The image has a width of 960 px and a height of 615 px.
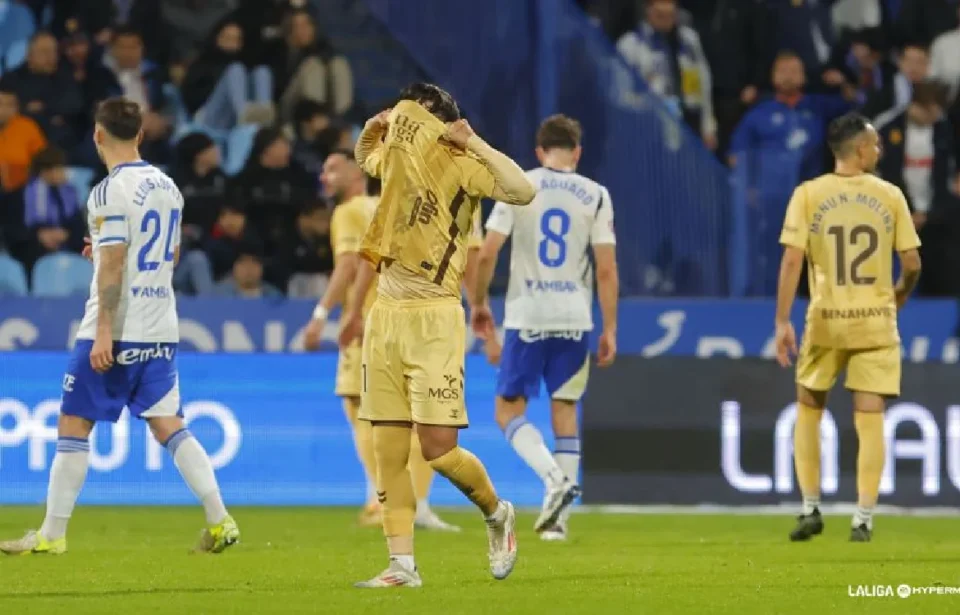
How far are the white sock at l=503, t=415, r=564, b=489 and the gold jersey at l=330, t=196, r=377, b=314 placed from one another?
1.32m

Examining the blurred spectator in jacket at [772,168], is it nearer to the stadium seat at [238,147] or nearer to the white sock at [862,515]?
the stadium seat at [238,147]

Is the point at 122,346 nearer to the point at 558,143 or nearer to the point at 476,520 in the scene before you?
the point at 558,143

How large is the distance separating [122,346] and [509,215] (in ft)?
8.77

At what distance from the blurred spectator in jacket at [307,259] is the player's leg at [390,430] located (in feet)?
27.3

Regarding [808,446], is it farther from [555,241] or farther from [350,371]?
[350,371]

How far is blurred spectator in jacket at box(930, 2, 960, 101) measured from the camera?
20.2 meters

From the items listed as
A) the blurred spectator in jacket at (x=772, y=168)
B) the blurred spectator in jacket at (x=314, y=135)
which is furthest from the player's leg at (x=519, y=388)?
the blurred spectator in jacket at (x=314, y=135)

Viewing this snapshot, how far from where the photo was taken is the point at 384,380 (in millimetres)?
9094

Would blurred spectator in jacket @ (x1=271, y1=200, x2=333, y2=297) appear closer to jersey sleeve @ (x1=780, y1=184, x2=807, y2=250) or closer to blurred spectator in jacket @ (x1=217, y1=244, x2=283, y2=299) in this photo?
blurred spectator in jacket @ (x1=217, y1=244, x2=283, y2=299)

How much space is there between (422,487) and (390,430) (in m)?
3.97

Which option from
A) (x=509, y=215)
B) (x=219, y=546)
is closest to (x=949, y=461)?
(x=509, y=215)

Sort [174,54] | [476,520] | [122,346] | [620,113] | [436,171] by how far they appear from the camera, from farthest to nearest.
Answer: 1. [174,54]
2. [620,113]
3. [476,520]
4. [122,346]
5. [436,171]

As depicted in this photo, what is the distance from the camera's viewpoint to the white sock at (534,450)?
12.2 metres

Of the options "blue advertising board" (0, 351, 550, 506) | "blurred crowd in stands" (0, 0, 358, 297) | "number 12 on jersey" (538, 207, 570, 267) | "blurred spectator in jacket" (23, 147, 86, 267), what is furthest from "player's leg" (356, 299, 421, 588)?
"blurred spectator in jacket" (23, 147, 86, 267)
